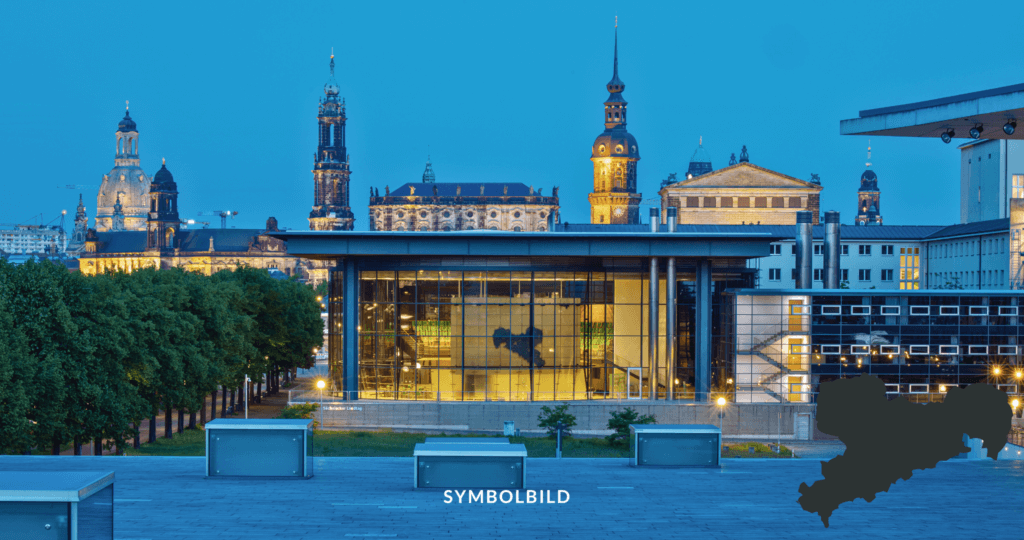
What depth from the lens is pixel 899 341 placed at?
5962 centimetres

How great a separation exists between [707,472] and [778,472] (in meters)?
1.98

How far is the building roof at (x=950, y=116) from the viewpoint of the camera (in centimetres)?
1898

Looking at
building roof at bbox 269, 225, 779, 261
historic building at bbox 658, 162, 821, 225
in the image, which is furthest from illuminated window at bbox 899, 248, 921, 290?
building roof at bbox 269, 225, 779, 261

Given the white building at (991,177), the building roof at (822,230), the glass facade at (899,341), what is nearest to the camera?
the glass facade at (899,341)

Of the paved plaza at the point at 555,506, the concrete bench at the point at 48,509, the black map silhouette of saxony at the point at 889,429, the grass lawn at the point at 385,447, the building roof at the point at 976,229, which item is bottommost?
the grass lawn at the point at 385,447

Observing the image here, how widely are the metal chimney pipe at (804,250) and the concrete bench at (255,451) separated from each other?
49.0 metres

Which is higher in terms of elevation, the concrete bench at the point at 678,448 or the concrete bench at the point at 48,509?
the concrete bench at the point at 48,509

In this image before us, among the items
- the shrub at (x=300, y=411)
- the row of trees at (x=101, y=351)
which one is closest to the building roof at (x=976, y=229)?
the shrub at (x=300, y=411)

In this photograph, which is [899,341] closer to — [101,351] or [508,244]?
[508,244]

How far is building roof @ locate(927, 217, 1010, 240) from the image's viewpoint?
95.0 m

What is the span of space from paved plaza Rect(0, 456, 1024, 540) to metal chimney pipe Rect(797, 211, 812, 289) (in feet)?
134

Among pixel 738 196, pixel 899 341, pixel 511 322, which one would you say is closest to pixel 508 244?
pixel 511 322

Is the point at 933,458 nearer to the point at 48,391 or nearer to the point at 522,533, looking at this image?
the point at 522,533

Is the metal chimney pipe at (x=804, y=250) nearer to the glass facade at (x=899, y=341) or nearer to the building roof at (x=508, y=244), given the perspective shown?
the glass facade at (x=899, y=341)
